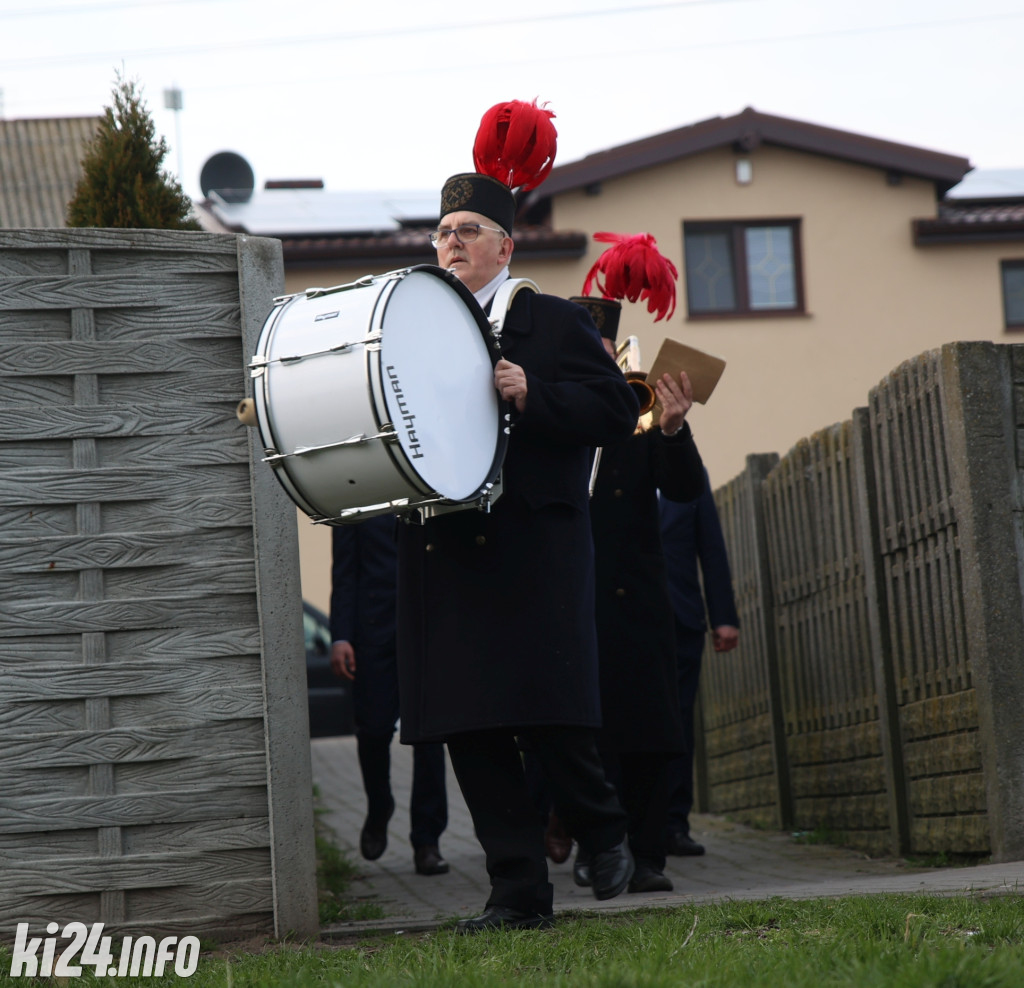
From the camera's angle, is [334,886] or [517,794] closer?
[517,794]

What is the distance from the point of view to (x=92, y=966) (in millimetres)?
4270

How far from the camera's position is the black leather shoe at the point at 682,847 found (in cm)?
747

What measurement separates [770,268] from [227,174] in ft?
30.3

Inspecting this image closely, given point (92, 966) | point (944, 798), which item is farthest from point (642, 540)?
point (92, 966)

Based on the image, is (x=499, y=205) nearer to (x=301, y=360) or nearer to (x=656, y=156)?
(x=301, y=360)

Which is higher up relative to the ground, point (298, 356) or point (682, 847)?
point (298, 356)

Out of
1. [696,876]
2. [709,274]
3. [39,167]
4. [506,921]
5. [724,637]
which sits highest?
[39,167]

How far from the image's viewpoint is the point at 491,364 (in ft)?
14.8

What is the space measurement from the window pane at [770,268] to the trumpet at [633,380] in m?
16.5

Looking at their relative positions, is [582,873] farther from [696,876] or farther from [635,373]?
[635,373]

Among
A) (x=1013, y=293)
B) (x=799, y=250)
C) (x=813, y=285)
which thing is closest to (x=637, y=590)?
(x=813, y=285)

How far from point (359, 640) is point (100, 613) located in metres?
2.78

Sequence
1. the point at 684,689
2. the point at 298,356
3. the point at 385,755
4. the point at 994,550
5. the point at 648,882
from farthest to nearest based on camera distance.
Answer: the point at 684,689
the point at 385,755
the point at 648,882
the point at 994,550
the point at 298,356

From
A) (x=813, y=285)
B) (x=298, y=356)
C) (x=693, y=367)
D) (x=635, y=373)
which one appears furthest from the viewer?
(x=813, y=285)
